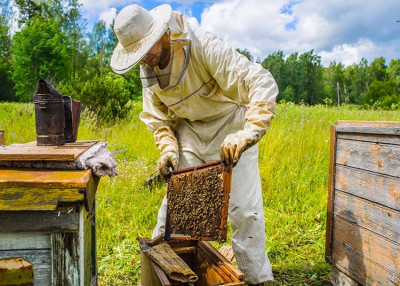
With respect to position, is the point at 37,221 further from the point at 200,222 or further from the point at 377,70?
the point at 377,70

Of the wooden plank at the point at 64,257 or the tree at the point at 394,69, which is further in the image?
the tree at the point at 394,69

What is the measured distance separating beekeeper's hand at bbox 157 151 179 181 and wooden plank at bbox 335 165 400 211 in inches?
43.0

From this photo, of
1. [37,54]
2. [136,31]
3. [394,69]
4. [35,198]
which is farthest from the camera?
[394,69]

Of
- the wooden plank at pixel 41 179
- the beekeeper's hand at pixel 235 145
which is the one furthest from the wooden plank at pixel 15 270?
the beekeeper's hand at pixel 235 145

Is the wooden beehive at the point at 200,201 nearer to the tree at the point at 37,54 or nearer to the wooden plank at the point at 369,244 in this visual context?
the wooden plank at the point at 369,244

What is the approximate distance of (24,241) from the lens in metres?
1.27

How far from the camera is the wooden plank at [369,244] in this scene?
6.03 ft

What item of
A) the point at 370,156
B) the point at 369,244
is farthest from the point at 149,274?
the point at 370,156

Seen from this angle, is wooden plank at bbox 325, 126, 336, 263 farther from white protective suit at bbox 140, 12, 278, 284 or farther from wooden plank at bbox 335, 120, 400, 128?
white protective suit at bbox 140, 12, 278, 284

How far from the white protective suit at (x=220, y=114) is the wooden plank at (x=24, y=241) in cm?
104

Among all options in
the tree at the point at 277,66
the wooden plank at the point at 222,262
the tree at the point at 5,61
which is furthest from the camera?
the tree at the point at 277,66

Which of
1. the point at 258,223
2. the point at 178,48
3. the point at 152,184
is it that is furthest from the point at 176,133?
the point at 152,184

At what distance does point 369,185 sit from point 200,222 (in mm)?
1018

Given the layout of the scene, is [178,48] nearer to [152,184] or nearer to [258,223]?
[258,223]
